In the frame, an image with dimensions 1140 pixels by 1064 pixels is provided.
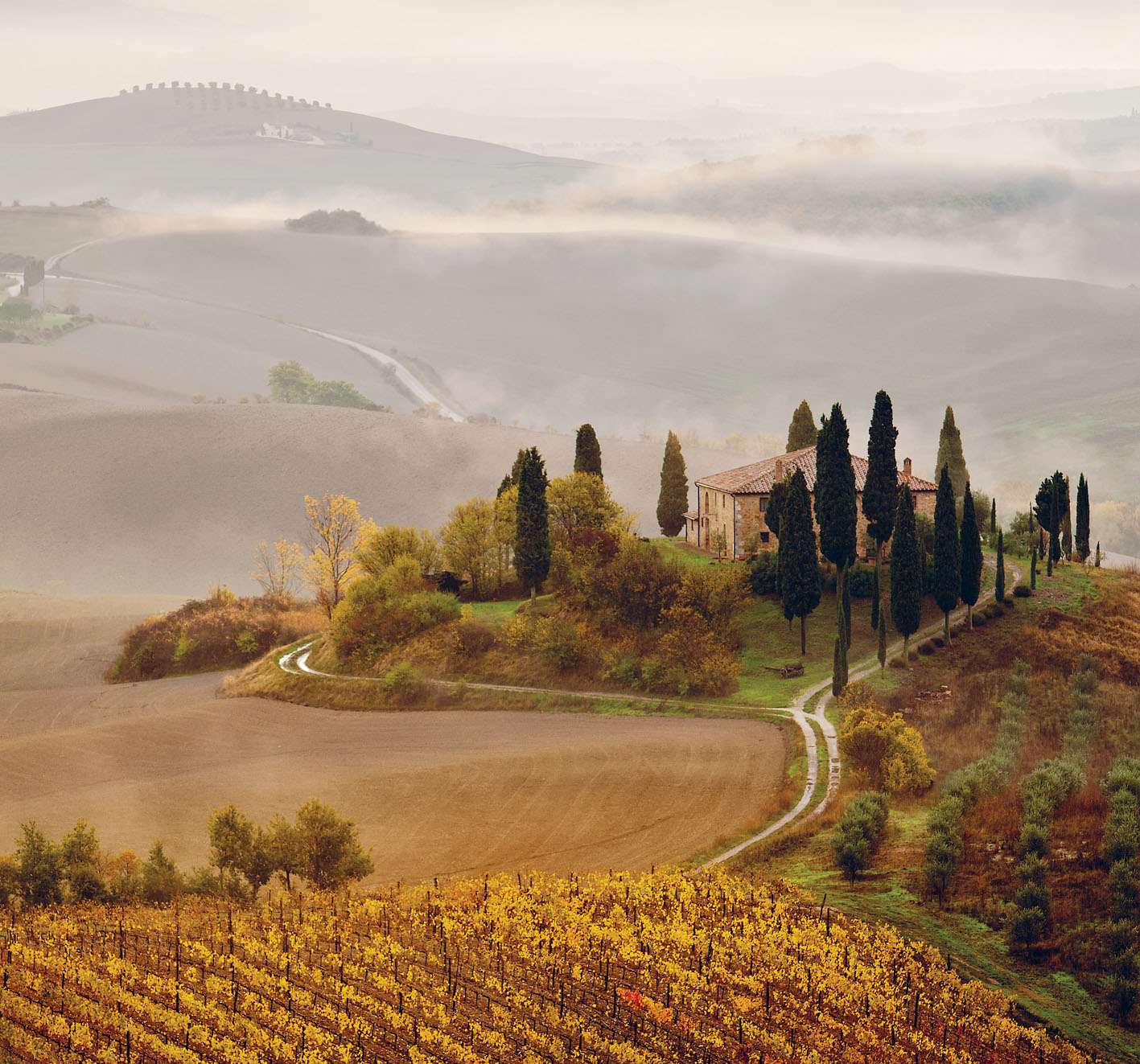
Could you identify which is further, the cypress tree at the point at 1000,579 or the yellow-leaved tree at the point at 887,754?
the cypress tree at the point at 1000,579

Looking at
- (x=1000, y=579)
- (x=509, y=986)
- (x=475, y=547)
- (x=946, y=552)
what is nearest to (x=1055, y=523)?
(x=1000, y=579)

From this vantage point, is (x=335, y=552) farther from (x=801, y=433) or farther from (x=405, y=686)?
(x=801, y=433)

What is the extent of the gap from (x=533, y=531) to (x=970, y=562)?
20.4m

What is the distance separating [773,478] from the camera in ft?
208

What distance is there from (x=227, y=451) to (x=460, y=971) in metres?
99.2

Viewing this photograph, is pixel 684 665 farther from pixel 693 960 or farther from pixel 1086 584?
pixel 693 960

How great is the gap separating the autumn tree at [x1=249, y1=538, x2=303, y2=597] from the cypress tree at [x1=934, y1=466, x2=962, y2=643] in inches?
1657

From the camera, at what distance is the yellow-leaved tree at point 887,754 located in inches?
1489

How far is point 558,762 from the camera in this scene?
143ft

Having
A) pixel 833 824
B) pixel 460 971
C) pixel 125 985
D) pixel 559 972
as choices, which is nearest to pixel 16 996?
pixel 125 985

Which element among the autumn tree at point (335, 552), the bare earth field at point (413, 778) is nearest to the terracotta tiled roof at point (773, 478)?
the bare earth field at point (413, 778)

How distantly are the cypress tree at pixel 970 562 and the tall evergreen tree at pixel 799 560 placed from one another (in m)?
6.37

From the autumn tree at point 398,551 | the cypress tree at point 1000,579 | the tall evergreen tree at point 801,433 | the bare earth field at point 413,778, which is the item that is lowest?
the bare earth field at point 413,778

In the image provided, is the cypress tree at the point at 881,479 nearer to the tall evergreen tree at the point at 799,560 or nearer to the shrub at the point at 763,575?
the tall evergreen tree at the point at 799,560
